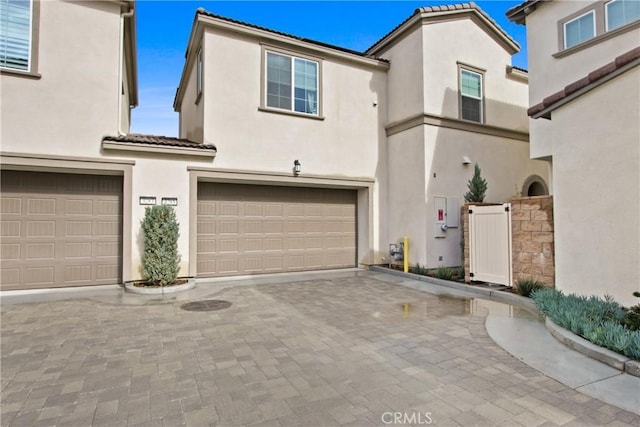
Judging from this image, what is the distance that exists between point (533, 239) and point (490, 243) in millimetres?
1018

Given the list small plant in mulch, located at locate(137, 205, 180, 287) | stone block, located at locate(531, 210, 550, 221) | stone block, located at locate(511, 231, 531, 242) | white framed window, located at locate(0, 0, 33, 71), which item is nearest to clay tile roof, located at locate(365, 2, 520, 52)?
stone block, located at locate(531, 210, 550, 221)

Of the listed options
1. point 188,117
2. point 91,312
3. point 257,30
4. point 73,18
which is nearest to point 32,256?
point 91,312

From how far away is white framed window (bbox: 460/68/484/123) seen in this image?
10.9 m

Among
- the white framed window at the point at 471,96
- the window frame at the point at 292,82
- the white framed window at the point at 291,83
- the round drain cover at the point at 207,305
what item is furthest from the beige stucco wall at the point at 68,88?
the white framed window at the point at 471,96

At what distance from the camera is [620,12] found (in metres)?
7.42

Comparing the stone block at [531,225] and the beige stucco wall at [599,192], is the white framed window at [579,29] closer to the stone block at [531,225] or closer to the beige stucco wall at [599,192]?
the beige stucco wall at [599,192]

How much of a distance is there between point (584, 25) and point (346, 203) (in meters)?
7.36

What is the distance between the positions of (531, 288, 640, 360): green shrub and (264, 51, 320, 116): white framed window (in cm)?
757

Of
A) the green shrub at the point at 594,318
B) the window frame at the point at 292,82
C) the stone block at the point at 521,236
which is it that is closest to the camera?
the green shrub at the point at 594,318

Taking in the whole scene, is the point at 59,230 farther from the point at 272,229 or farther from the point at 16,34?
the point at 272,229

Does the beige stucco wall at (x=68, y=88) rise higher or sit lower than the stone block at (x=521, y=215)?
higher

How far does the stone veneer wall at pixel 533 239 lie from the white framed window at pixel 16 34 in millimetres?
10589

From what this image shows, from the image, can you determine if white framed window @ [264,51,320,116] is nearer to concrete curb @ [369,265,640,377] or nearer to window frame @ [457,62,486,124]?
window frame @ [457,62,486,124]

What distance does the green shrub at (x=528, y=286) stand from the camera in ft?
22.4
